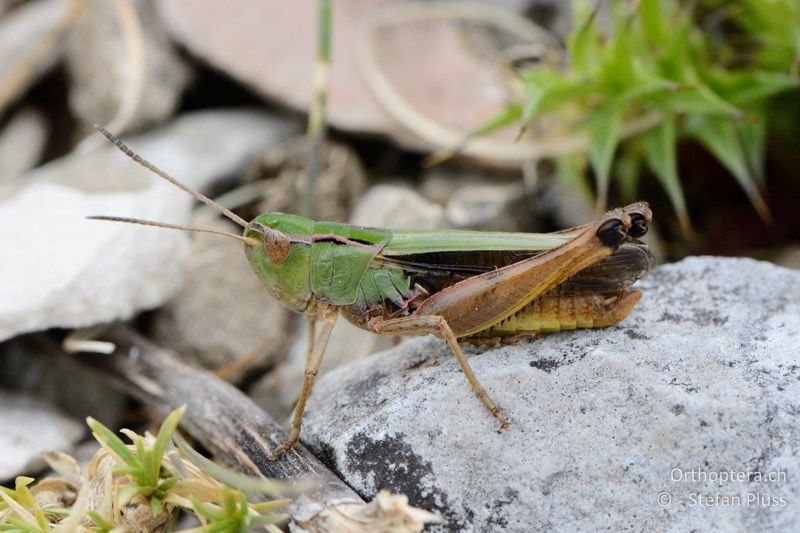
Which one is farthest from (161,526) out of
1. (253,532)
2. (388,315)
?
(388,315)

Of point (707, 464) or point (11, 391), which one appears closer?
point (707, 464)

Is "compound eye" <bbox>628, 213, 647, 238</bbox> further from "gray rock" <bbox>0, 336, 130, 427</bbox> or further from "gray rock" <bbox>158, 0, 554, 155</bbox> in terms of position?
"gray rock" <bbox>0, 336, 130, 427</bbox>

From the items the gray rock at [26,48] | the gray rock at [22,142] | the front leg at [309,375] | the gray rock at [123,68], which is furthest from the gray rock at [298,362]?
the gray rock at [26,48]

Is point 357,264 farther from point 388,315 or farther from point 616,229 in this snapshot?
point 616,229

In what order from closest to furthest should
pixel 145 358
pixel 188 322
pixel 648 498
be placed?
pixel 648 498
pixel 145 358
pixel 188 322

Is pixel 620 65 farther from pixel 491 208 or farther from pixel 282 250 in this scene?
pixel 282 250

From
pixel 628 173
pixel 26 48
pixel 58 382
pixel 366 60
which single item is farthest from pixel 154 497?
pixel 26 48

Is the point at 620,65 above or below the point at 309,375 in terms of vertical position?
above
